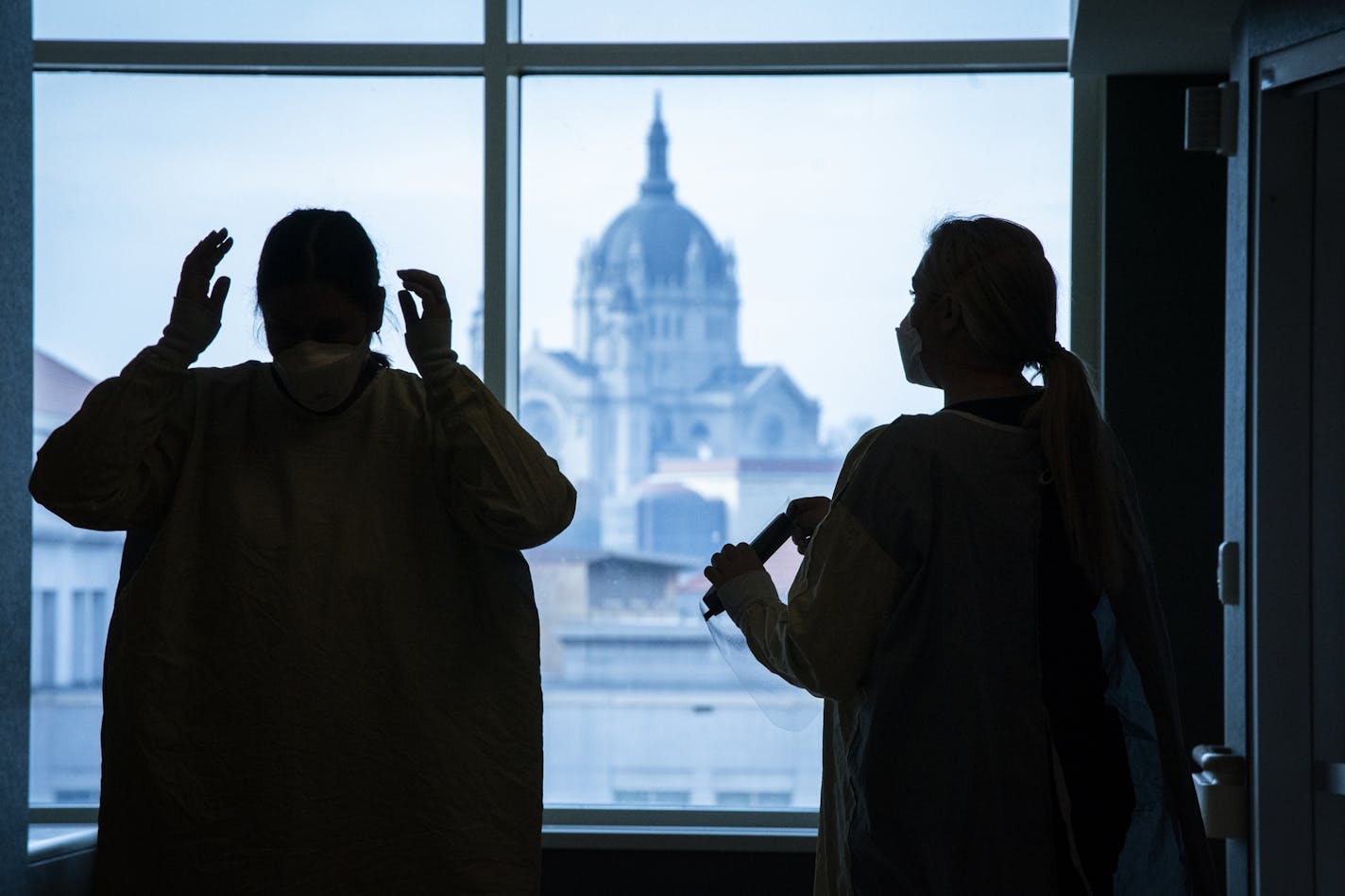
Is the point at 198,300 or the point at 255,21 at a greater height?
the point at 255,21

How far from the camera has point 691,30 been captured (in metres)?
3.02

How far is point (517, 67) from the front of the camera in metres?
3.01

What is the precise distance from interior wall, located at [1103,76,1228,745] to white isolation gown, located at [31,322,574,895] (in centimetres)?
179

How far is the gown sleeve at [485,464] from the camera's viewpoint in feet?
4.81

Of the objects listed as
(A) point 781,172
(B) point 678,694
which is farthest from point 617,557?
(A) point 781,172

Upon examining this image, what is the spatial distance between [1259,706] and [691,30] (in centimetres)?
197

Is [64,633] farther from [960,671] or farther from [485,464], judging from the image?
[960,671]

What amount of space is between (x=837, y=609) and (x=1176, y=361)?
6.00 ft

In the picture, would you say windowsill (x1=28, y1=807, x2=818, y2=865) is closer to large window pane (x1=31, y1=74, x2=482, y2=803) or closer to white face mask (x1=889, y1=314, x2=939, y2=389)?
large window pane (x1=31, y1=74, x2=482, y2=803)

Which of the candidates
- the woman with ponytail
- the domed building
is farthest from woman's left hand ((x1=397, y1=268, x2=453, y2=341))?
the domed building

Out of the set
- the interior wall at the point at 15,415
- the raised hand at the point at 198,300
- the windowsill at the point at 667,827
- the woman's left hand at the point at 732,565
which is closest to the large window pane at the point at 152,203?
the windowsill at the point at 667,827

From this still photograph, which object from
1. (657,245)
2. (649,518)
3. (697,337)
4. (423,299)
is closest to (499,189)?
(657,245)

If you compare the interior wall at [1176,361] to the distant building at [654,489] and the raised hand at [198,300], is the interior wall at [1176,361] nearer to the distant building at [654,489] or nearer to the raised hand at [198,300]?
the distant building at [654,489]

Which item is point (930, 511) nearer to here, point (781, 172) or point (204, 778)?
point (204, 778)
